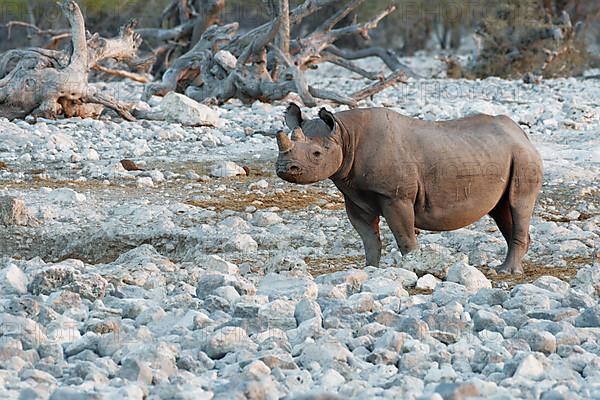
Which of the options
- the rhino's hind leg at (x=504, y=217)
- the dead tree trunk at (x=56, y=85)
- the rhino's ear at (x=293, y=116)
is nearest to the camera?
the rhino's ear at (x=293, y=116)

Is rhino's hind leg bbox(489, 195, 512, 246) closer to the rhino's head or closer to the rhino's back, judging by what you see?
the rhino's back

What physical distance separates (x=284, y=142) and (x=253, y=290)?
1.13 metres

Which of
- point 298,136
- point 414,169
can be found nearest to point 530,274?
point 414,169

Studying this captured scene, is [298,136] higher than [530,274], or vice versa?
[298,136]

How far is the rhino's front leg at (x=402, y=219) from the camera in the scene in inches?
303

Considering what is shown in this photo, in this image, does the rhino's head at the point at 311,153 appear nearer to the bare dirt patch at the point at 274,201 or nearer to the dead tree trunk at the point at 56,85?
the bare dirt patch at the point at 274,201

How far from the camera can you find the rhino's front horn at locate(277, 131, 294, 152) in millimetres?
7203

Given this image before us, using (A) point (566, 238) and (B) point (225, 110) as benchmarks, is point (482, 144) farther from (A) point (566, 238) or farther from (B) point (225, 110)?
(B) point (225, 110)

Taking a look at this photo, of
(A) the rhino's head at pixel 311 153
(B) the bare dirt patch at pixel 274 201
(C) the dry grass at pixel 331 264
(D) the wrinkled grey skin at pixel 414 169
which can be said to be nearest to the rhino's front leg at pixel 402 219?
(D) the wrinkled grey skin at pixel 414 169

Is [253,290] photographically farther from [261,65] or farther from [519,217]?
[261,65]

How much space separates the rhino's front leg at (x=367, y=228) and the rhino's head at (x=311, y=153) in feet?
1.77

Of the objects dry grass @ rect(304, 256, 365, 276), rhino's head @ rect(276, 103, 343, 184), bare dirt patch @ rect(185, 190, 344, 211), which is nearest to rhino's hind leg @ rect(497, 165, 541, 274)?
dry grass @ rect(304, 256, 365, 276)

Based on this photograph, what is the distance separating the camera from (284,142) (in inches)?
286

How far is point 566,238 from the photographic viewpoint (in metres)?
9.05
